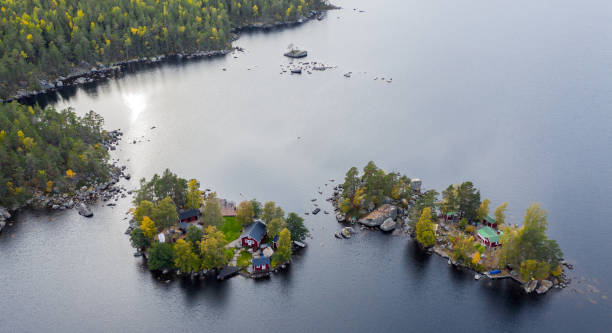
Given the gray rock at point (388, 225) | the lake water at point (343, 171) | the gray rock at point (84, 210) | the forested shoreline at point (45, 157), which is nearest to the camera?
the lake water at point (343, 171)

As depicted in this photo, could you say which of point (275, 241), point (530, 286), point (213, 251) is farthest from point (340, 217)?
point (530, 286)

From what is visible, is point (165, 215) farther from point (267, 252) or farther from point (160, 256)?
point (267, 252)

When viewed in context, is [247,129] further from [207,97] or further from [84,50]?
[84,50]

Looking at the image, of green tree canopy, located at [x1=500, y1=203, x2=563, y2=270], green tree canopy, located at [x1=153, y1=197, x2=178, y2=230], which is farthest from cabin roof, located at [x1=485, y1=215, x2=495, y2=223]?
green tree canopy, located at [x1=153, y1=197, x2=178, y2=230]

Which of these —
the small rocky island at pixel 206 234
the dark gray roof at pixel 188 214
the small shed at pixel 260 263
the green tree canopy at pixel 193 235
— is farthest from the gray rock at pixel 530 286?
the dark gray roof at pixel 188 214

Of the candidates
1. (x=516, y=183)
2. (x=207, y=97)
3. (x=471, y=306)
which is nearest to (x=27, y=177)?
(x=207, y=97)

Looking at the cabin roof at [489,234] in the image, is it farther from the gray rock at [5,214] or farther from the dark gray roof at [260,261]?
the gray rock at [5,214]

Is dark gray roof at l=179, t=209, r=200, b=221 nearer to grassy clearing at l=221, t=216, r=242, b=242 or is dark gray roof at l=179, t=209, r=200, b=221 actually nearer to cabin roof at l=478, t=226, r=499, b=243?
grassy clearing at l=221, t=216, r=242, b=242
